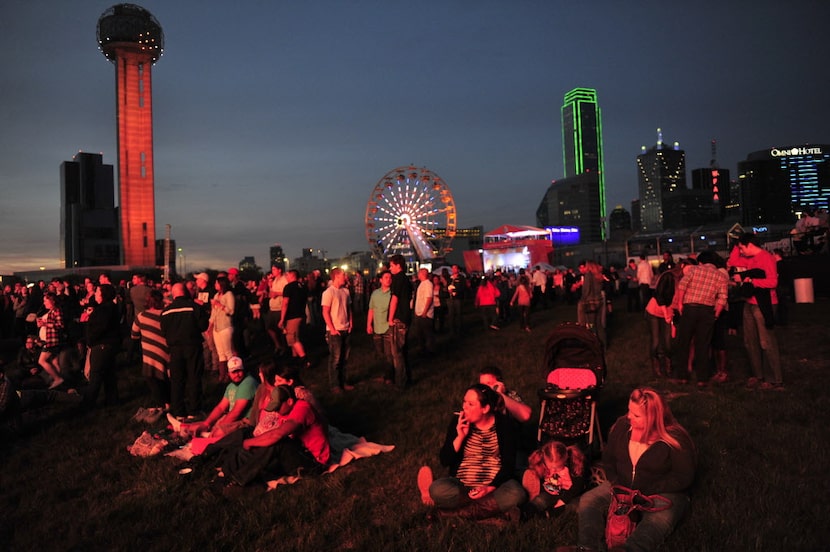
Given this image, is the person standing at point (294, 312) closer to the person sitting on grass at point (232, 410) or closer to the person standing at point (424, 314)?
the person standing at point (424, 314)

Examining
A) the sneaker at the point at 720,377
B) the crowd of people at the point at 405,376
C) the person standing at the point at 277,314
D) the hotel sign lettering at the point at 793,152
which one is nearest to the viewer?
the crowd of people at the point at 405,376

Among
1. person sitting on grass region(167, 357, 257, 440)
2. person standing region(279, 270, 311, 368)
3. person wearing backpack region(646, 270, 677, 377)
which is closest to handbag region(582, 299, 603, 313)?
person wearing backpack region(646, 270, 677, 377)

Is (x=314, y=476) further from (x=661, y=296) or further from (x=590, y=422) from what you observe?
(x=661, y=296)

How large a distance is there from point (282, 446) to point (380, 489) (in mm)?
992

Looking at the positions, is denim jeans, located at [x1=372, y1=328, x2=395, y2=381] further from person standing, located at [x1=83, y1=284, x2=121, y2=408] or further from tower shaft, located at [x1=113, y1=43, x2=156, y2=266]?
tower shaft, located at [x1=113, y1=43, x2=156, y2=266]

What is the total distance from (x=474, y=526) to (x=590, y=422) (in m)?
1.67

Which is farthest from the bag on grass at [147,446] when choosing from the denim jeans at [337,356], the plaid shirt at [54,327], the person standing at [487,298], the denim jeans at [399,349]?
the person standing at [487,298]

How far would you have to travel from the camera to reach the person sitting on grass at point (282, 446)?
550 centimetres

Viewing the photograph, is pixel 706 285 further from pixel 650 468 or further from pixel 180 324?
pixel 180 324

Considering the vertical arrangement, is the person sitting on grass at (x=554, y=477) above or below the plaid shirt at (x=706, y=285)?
below

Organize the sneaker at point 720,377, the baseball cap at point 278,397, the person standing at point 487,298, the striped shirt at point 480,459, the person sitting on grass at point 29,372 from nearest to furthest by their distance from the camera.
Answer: the striped shirt at point 480,459 → the baseball cap at point 278,397 → the sneaker at point 720,377 → the person sitting on grass at point 29,372 → the person standing at point 487,298

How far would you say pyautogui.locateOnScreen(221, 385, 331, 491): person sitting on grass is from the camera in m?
5.50

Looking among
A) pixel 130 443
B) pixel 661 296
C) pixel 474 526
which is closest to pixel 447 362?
pixel 661 296

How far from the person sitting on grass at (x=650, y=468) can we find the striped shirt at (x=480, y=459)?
0.73 metres
